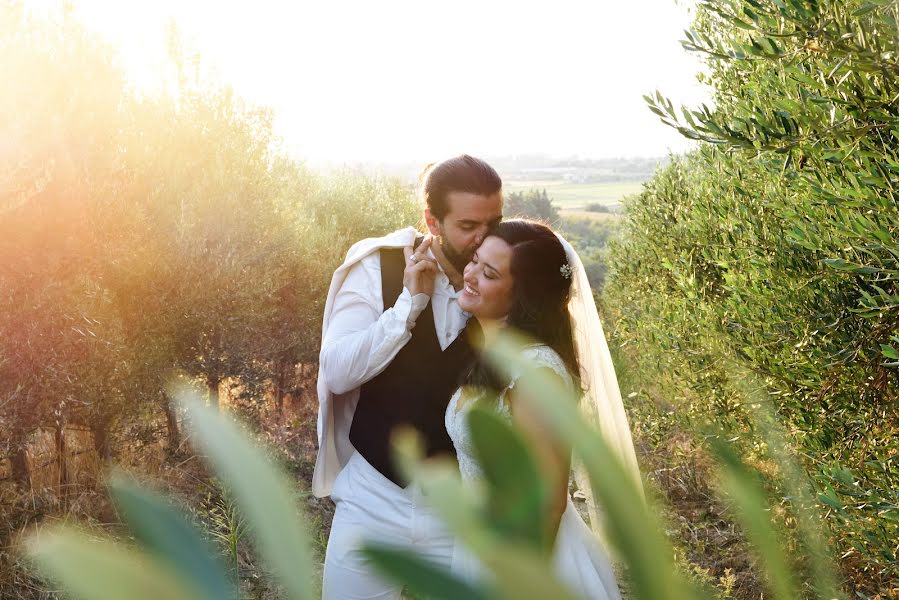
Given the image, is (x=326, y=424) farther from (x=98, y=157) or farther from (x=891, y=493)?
(x=98, y=157)

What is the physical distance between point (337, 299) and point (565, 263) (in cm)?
109

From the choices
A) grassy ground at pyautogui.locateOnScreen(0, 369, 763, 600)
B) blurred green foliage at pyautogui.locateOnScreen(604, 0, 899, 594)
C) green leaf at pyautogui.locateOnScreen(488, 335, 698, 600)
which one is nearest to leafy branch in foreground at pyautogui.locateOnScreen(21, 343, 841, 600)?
green leaf at pyautogui.locateOnScreen(488, 335, 698, 600)

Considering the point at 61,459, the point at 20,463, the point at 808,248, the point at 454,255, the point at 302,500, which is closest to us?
the point at 454,255

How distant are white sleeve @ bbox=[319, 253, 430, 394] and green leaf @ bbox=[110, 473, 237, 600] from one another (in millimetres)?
3413

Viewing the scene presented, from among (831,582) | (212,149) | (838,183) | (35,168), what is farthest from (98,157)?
(831,582)

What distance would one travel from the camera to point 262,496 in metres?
0.20

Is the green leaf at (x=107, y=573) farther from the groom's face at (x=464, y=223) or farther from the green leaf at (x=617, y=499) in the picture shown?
the groom's face at (x=464, y=223)

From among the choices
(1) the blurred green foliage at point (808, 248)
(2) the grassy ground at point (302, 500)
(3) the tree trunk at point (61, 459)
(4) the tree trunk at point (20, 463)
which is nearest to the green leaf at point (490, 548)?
(1) the blurred green foliage at point (808, 248)

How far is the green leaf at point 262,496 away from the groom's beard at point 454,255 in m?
3.76

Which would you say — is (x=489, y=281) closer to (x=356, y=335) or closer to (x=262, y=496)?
(x=356, y=335)

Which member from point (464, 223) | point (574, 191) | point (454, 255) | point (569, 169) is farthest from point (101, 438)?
point (569, 169)

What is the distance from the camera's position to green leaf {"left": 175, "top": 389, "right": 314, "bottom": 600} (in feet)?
0.66

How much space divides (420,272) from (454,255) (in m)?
0.28

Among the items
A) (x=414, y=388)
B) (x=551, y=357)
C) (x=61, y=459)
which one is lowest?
(x=61, y=459)
